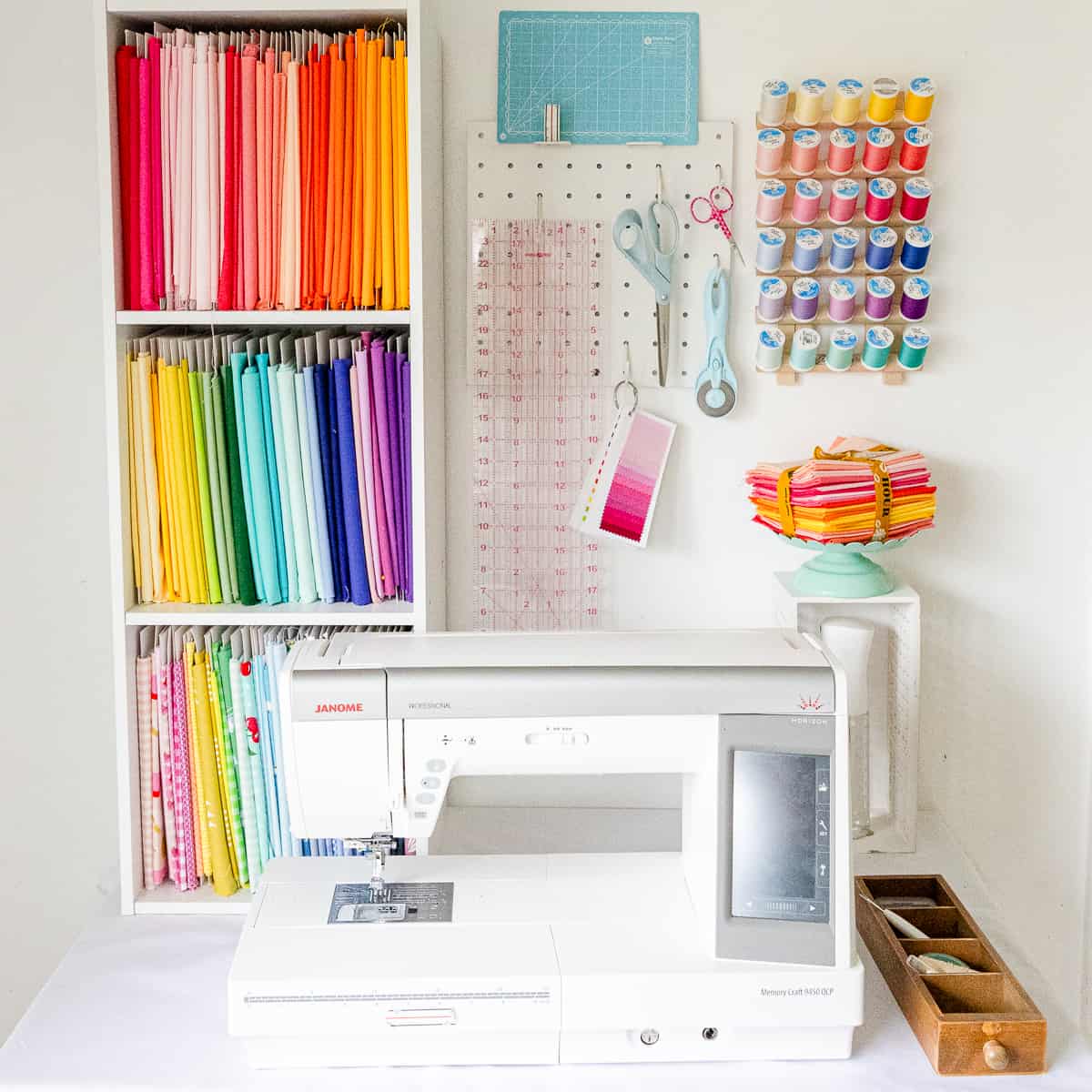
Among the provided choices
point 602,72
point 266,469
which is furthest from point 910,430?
point 266,469

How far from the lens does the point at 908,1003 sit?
1.55 metres

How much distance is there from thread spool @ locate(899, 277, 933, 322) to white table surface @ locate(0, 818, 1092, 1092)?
98 cm

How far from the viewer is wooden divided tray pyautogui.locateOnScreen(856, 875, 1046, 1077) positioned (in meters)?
1.45

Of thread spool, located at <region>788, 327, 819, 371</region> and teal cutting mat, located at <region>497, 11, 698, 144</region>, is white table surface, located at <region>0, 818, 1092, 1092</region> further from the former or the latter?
teal cutting mat, located at <region>497, 11, 698, 144</region>

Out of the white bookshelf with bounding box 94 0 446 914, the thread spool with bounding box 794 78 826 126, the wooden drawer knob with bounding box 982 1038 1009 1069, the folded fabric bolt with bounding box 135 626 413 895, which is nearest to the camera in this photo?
the wooden drawer knob with bounding box 982 1038 1009 1069

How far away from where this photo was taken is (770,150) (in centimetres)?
205

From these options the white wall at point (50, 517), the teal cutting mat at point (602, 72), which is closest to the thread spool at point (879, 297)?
the teal cutting mat at point (602, 72)

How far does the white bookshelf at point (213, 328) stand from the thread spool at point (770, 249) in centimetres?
52

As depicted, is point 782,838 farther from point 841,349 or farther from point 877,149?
point 877,149

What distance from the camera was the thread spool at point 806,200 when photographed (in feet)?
6.77

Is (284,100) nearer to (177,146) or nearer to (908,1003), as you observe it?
(177,146)

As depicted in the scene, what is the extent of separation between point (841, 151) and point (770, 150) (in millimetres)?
109

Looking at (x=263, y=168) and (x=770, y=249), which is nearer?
(x=263, y=168)

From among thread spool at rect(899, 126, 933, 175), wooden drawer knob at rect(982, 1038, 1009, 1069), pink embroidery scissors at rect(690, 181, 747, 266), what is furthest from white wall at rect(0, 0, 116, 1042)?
wooden drawer knob at rect(982, 1038, 1009, 1069)
